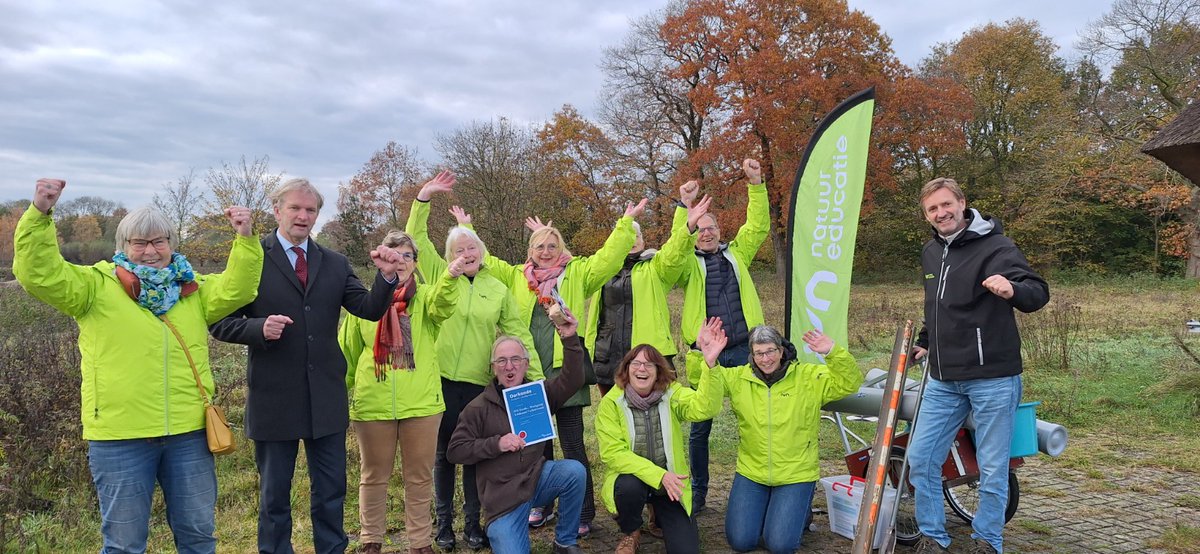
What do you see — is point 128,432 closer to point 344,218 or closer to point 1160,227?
point 344,218

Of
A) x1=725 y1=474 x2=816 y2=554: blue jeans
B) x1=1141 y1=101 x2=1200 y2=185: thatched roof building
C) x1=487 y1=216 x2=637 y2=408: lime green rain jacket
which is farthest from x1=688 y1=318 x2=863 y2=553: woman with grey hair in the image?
x1=1141 y1=101 x2=1200 y2=185: thatched roof building

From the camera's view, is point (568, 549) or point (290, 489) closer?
point (290, 489)

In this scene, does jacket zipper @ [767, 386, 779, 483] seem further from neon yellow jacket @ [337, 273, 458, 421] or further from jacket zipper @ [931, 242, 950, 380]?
neon yellow jacket @ [337, 273, 458, 421]

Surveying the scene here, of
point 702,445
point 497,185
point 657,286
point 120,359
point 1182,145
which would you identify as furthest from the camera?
point 497,185

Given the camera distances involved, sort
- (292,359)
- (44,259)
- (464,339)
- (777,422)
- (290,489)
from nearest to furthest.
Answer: (44,259) < (292,359) < (290,489) < (777,422) < (464,339)

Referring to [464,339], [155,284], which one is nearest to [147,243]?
[155,284]

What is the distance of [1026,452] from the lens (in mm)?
3916

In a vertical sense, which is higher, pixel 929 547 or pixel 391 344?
pixel 391 344

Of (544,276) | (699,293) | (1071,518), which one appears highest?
(544,276)

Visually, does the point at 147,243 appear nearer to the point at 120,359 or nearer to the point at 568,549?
the point at 120,359

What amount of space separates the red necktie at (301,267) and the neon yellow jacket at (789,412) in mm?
2114

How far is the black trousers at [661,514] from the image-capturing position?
4.09 metres

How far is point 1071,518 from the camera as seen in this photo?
468cm

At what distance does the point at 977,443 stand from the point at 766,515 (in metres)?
1.17
